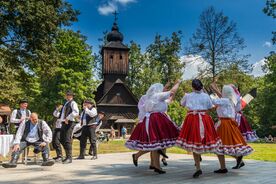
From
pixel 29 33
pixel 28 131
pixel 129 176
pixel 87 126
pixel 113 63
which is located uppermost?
pixel 113 63

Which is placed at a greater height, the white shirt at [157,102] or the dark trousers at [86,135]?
the white shirt at [157,102]

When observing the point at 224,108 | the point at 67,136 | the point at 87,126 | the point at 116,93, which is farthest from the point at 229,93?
the point at 116,93

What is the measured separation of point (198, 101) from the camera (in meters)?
7.12

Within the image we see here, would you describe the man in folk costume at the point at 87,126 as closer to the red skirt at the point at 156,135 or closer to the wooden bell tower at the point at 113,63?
the red skirt at the point at 156,135

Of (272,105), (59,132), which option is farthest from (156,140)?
(272,105)

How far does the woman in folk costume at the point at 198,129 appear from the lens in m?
6.77

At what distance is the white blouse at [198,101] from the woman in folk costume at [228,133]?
388mm

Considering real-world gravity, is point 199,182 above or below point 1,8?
below

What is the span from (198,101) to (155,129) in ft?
3.50

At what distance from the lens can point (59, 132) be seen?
10.5 m

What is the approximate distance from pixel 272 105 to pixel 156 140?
163 feet

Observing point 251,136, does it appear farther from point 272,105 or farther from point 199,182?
point 272,105

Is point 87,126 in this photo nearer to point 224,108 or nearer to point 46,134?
point 46,134

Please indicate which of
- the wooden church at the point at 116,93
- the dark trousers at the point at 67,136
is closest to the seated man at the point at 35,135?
the dark trousers at the point at 67,136
